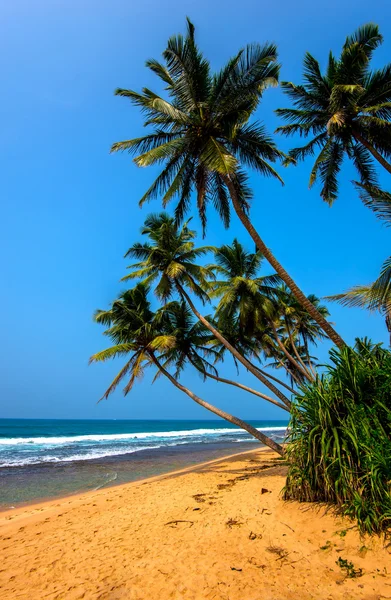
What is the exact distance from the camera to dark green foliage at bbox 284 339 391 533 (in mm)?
4559

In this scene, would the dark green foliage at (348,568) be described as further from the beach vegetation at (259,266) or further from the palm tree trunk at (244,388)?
the palm tree trunk at (244,388)

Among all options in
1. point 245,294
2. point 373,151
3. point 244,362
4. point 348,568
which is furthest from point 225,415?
point 373,151

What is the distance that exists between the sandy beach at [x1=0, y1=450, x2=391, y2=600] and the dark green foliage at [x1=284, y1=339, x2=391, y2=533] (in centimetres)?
30

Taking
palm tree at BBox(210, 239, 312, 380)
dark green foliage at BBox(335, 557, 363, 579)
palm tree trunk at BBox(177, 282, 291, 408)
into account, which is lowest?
dark green foliage at BBox(335, 557, 363, 579)

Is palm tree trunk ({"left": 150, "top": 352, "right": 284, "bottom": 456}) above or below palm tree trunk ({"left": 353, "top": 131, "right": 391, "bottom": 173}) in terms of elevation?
below

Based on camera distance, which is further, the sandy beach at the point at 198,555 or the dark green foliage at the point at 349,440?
the dark green foliage at the point at 349,440

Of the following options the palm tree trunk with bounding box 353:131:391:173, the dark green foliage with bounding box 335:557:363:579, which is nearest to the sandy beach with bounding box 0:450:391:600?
the dark green foliage with bounding box 335:557:363:579

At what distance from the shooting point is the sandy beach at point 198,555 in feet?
12.4

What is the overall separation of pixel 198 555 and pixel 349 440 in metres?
2.72

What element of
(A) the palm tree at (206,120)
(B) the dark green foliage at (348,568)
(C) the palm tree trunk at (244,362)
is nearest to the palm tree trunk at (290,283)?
(A) the palm tree at (206,120)

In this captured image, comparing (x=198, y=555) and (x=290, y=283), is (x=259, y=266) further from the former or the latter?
(x=198, y=555)

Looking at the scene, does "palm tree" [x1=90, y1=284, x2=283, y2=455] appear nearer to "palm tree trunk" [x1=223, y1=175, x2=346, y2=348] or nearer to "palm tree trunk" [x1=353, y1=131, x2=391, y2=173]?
"palm tree trunk" [x1=223, y1=175, x2=346, y2=348]

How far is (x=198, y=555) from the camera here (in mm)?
4613

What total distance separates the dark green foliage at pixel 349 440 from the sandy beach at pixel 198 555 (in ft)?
0.99
